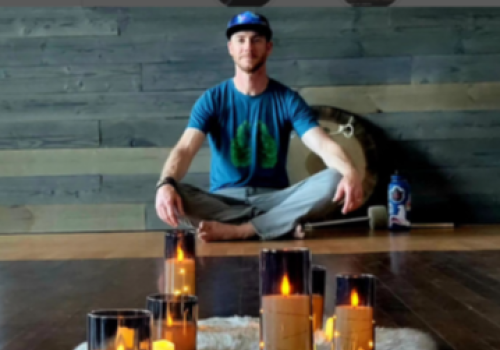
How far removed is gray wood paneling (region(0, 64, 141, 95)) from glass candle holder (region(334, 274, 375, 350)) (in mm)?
2534

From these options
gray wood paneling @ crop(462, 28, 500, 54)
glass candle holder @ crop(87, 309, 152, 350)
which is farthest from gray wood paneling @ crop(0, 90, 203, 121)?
A: glass candle holder @ crop(87, 309, 152, 350)

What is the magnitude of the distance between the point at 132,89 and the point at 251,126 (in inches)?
31.3

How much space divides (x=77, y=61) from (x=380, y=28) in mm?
1413

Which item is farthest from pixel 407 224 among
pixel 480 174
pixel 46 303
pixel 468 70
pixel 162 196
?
pixel 46 303

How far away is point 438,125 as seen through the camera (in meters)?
3.24

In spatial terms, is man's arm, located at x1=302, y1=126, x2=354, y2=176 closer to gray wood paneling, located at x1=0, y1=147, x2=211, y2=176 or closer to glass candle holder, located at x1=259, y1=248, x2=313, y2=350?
gray wood paneling, located at x1=0, y1=147, x2=211, y2=176

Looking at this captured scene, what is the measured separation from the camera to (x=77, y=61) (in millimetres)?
3215

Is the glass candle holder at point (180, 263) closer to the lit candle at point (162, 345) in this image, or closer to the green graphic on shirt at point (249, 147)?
the lit candle at point (162, 345)

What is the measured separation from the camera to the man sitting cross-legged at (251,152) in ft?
8.48

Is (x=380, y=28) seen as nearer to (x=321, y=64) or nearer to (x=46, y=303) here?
(x=321, y=64)

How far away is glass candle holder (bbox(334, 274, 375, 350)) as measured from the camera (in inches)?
31.4

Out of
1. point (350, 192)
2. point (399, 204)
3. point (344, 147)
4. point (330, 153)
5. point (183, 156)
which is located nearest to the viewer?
point (350, 192)

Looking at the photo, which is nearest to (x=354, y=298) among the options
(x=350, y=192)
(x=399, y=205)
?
(x=350, y=192)

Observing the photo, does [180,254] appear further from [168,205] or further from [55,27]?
[55,27]
